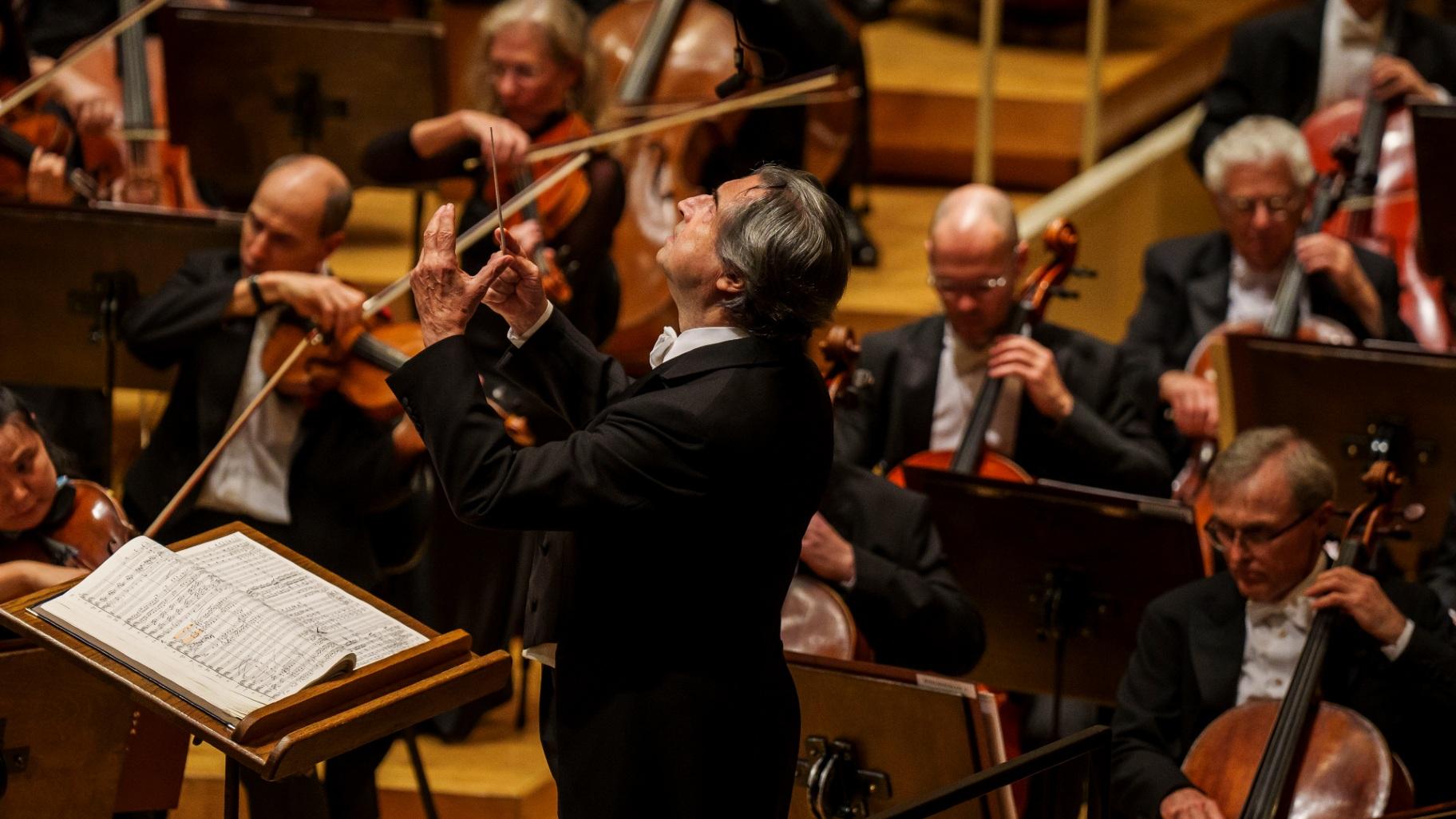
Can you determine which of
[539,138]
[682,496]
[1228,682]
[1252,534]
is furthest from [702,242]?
[539,138]

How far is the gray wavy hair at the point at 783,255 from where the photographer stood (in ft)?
6.28

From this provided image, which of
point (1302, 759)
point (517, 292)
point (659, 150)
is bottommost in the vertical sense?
point (1302, 759)

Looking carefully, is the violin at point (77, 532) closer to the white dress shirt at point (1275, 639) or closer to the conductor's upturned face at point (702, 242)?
the conductor's upturned face at point (702, 242)

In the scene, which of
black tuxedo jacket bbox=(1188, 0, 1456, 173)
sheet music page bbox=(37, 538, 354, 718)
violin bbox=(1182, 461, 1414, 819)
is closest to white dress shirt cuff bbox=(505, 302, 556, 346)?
sheet music page bbox=(37, 538, 354, 718)

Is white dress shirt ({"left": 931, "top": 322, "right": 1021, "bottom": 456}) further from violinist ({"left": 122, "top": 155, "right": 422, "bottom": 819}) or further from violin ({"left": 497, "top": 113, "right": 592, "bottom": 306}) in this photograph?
violinist ({"left": 122, "top": 155, "right": 422, "bottom": 819})

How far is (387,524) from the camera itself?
10.4 feet

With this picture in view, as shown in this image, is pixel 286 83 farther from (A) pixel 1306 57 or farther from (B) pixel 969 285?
(A) pixel 1306 57

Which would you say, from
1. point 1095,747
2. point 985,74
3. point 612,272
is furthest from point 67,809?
point 985,74

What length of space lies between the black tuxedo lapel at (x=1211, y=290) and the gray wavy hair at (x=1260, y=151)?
0.17m

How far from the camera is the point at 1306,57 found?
4.61 m

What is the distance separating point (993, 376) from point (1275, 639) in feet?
2.35

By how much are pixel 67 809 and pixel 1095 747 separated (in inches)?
48.4

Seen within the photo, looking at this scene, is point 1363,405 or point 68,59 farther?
point 68,59

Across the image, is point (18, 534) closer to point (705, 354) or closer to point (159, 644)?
point (159, 644)
